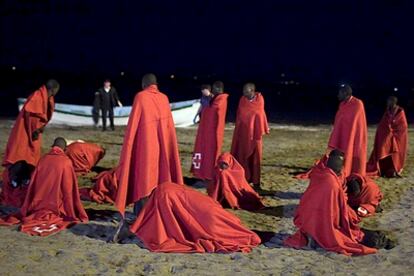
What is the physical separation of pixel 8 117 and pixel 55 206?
1832 centimetres

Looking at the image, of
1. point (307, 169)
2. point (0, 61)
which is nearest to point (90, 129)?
point (307, 169)

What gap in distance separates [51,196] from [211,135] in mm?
3586

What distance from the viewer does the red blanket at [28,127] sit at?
10305 mm

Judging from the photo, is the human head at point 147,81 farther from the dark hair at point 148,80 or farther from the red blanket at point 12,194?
the red blanket at point 12,194

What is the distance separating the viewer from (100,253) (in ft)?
24.2

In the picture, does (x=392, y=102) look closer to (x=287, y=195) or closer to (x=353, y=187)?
(x=287, y=195)

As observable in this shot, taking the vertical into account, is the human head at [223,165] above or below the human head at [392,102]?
below

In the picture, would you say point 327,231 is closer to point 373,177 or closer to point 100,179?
point 100,179

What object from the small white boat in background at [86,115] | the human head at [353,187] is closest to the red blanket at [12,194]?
the human head at [353,187]

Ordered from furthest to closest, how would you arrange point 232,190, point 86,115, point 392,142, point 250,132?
point 86,115
point 392,142
point 250,132
point 232,190

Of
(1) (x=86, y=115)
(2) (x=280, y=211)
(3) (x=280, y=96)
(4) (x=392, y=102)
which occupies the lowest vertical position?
(2) (x=280, y=211)

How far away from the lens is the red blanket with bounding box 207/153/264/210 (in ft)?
32.3

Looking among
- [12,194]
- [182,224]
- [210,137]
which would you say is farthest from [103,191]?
[182,224]

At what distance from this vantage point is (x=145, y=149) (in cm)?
780
